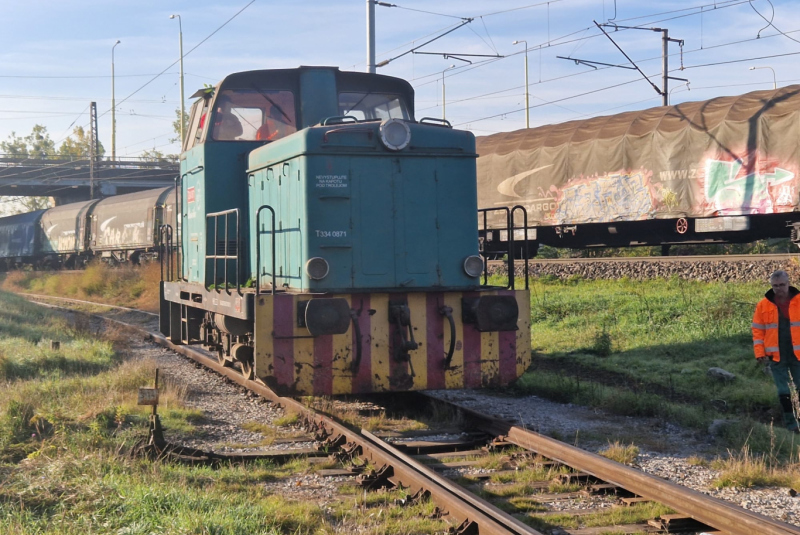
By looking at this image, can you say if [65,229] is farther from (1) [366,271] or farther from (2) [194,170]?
(1) [366,271]

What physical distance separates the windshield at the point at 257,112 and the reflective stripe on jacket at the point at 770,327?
4515 mm

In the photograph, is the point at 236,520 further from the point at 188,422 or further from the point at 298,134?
the point at 298,134

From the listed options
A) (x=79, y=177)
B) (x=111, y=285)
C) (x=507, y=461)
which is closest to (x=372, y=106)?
(x=507, y=461)

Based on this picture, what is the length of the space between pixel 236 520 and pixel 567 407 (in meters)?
4.27

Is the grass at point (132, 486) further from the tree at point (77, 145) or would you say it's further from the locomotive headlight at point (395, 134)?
the tree at point (77, 145)

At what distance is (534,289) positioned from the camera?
15.5 metres

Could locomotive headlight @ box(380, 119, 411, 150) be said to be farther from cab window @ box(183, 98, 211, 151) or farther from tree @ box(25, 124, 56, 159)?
tree @ box(25, 124, 56, 159)

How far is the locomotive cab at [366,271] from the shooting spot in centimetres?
638

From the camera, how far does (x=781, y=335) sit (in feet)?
22.7

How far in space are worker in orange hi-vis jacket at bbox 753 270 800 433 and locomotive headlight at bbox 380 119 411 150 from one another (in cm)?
330

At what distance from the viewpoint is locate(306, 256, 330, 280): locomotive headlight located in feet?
21.2

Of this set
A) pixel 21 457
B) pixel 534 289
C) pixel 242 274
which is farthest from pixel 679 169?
pixel 21 457

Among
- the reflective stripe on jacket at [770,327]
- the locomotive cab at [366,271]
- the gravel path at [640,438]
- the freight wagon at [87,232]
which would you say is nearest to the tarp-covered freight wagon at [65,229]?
the freight wagon at [87,232]

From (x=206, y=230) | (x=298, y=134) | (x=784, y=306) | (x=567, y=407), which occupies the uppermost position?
(x=298, y=134)
